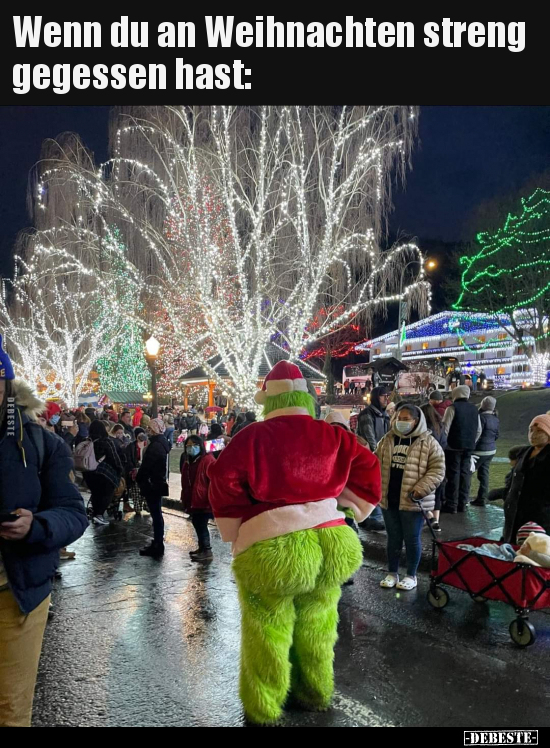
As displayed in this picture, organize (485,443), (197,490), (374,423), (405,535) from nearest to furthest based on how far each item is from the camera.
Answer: (405,535)
(197,490)
(374,423)
(485,443)

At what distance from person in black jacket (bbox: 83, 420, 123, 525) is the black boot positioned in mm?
2183

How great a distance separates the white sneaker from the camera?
5875 mm

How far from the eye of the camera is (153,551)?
744cm

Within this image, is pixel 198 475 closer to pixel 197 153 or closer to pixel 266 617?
pixel 266 617

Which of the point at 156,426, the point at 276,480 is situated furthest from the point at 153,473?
the point at 276,480

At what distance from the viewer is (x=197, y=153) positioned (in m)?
12.9

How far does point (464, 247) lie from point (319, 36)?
3288 cm

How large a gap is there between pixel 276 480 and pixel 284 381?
68cm

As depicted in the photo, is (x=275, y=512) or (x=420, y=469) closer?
(x=275, y=512)

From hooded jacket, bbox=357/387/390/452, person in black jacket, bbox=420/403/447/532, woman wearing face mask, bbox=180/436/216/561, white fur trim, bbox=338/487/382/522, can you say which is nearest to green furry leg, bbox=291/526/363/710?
white fur trim, bbox=338/487/382/522

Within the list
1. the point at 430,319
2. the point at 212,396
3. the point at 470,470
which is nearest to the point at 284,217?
the point at 470,470

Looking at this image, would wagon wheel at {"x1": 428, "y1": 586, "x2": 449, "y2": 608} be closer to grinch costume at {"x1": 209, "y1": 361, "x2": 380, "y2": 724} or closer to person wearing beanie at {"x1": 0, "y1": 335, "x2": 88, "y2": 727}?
grinch costume at {"x1": 209, "y1": 361, "x2": 380, "y2": 724}
